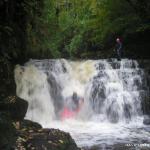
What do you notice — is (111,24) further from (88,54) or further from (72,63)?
(72,63)

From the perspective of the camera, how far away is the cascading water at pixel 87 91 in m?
15.3

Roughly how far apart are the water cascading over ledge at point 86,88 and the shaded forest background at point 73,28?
1042 millimetres

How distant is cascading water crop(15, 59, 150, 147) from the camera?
50.3 ft

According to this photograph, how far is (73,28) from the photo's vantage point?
3100 cm

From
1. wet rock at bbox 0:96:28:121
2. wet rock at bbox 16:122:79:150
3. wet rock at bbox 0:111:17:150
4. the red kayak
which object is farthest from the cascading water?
wet rock at bbox 0:111:17:150

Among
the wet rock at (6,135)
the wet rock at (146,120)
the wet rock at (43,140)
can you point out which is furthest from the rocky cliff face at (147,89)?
the wet rock at (6,135)

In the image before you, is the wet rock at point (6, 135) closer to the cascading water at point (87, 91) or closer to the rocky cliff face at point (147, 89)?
the cascading water at point (87, 91)

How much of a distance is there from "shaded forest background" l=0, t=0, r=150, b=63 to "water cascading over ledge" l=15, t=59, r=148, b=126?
104 centimetres

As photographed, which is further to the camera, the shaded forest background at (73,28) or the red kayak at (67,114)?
the red kayak at (67,114)

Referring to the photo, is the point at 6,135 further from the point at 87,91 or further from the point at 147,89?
the point at 147,89

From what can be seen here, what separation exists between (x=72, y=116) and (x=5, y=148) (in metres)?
9.48

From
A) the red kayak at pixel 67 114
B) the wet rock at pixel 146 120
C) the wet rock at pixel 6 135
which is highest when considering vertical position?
the wet rock at pixel 6 135

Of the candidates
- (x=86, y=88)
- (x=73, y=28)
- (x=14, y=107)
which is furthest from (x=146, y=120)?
(x=73, y=28)

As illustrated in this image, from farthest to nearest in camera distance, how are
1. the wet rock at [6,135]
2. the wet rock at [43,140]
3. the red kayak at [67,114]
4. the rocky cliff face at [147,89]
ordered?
the rocky cliff face at [147,89]
the red kayak at [67,114]
the wet rock at [43,140]
the wet rock at [6,135]
